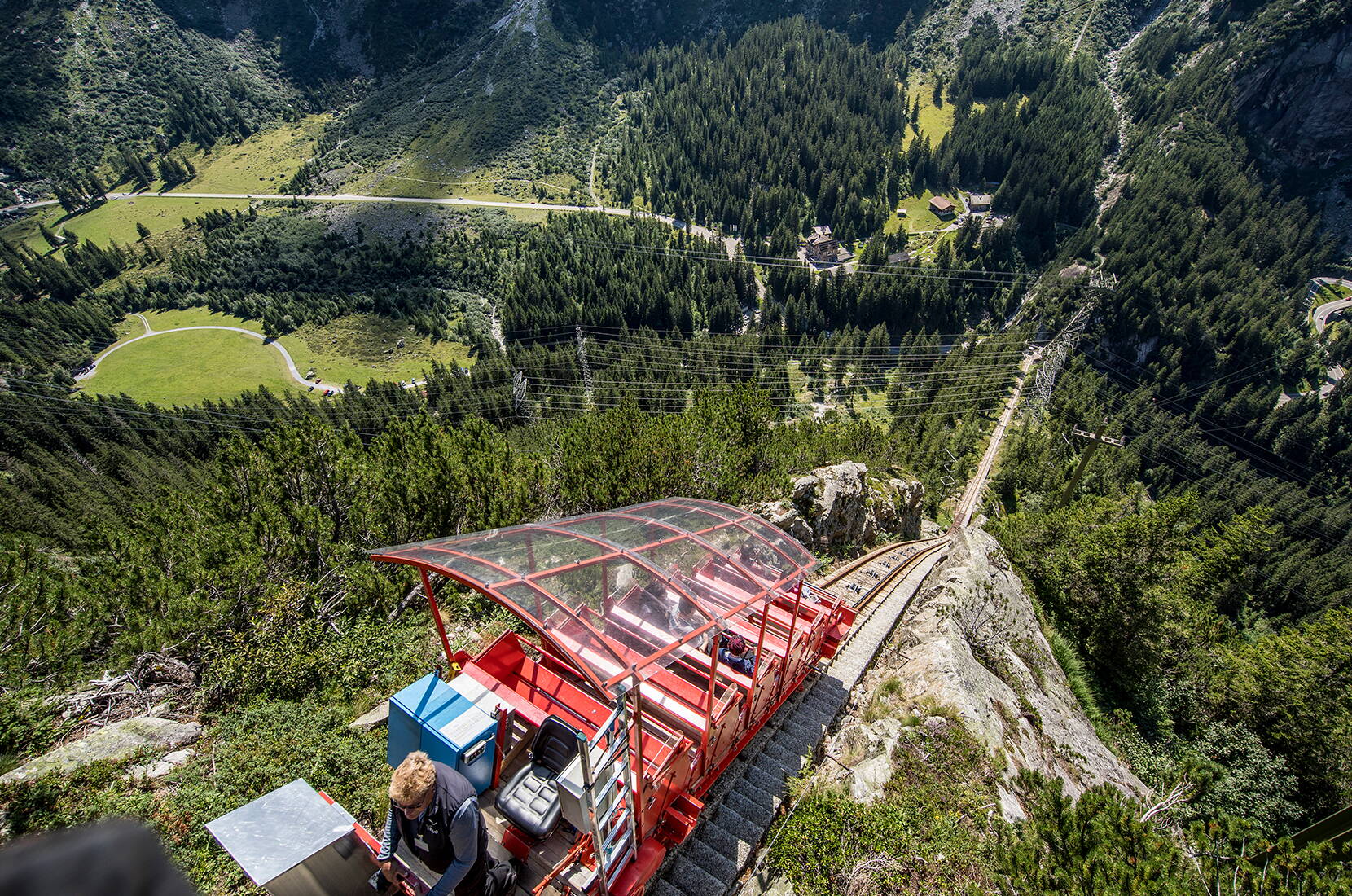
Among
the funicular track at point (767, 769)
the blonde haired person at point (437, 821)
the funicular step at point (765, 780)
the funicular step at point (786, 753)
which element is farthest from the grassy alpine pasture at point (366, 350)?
the blonde haired person at point (437, 821)

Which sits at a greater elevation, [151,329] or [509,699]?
[509,699]

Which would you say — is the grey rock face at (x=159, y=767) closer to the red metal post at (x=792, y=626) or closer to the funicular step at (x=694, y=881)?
the funicular step at (x=694, y=881)

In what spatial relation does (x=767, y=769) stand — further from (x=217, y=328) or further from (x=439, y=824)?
(x=217, y=328)

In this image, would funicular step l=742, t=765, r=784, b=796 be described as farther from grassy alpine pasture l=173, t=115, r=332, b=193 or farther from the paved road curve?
grassy alpine pasture l=173, t=115, r=332, b=193

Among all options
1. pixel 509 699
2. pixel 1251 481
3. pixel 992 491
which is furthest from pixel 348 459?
pixel 1251 481

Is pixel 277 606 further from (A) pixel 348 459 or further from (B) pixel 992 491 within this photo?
(B) pixel 992 491

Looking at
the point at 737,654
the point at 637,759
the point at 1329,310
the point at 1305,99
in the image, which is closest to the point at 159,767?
the point at 637,759
